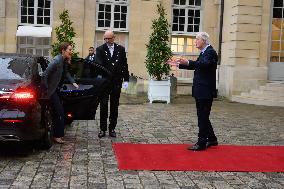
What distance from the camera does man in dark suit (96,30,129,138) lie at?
9.14 meters

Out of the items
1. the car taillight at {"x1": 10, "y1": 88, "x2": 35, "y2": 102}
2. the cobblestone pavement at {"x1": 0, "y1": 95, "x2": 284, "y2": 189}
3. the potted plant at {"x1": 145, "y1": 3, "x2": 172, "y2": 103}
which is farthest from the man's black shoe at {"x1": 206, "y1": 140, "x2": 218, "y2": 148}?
the potted plant at {"x1": 145, "y1": 3, "x2": 172, "y2": 103}

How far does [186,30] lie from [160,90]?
18.8 feet

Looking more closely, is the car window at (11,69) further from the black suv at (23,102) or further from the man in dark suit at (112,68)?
the man in dark suit at (112,68)

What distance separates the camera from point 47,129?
779 centimetres

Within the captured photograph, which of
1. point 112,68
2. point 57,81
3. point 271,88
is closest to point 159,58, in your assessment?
point 271,88

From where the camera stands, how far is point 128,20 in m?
20.9

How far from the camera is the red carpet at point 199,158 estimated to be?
6859 mm

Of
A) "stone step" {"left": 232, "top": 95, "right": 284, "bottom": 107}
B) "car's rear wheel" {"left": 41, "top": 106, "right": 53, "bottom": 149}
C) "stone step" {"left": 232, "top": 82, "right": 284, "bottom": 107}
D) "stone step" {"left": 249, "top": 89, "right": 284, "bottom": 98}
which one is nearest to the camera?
"car's rear wheel" {"left": 41, "top": 106, "right": 53, "bottom": 149}

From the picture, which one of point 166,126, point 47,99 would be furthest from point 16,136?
point 166,126

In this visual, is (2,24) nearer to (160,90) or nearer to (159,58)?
(159,58)

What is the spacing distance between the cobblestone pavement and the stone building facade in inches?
190

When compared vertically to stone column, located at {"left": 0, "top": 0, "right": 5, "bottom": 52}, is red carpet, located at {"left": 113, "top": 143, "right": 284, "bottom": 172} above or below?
below

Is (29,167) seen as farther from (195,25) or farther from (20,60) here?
(195,25)

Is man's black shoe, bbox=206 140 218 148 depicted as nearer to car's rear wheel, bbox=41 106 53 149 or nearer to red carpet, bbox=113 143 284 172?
red carpet, bbox=113 143 284 172
